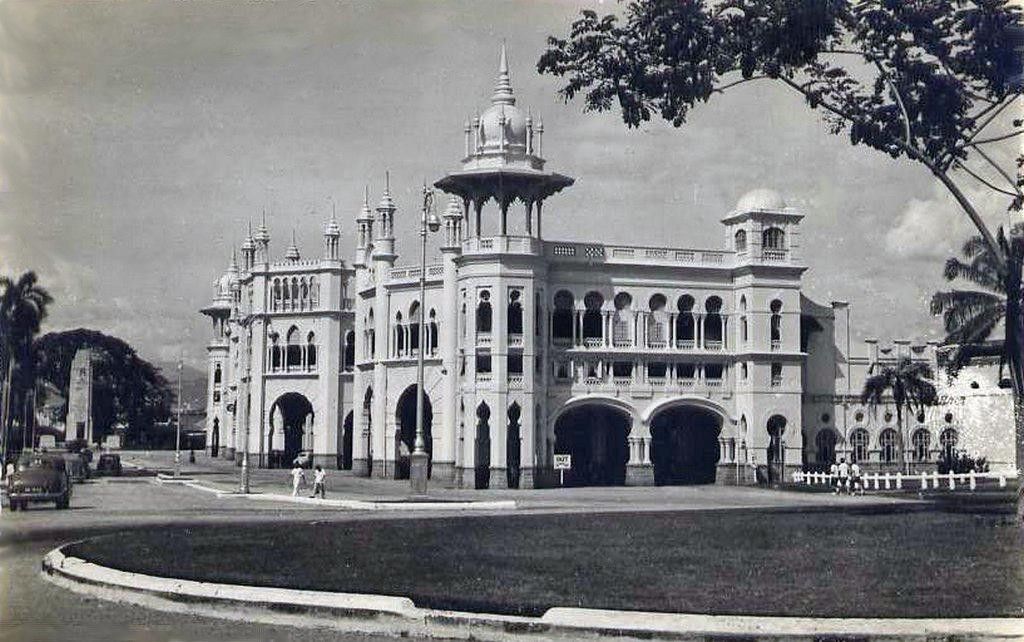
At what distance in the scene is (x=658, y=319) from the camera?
5662 cm

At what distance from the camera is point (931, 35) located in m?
24.6

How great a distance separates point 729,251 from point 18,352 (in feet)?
111

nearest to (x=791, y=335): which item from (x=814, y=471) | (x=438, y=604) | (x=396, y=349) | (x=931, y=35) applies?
(x=814, y=471)

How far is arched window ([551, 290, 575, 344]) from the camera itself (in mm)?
54750

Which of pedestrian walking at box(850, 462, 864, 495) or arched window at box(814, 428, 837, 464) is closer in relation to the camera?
pedestrian walking at box(850, 462, 864, 495)

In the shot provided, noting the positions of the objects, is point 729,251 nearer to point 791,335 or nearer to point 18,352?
point 791,335

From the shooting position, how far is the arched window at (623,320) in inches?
2197

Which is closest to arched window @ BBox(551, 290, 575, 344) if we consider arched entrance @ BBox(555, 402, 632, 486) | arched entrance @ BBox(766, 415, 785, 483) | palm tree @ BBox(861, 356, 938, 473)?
arched entrance @ BBox(555, 402, 632, 486)

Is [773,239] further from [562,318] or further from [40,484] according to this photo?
[40,484]

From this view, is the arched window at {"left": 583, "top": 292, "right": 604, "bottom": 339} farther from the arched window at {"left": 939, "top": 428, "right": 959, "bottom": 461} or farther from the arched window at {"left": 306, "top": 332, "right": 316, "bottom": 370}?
the arched window at {"left": 306, "top": 332, "right": 316, "bottom": 370}

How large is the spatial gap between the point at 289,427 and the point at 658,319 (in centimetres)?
3599

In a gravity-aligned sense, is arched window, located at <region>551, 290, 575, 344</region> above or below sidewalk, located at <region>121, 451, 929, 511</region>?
above

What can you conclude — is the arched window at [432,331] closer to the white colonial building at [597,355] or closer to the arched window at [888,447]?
the white colonial building at [597,355]

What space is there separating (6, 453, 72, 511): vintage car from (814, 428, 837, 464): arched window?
122ft
